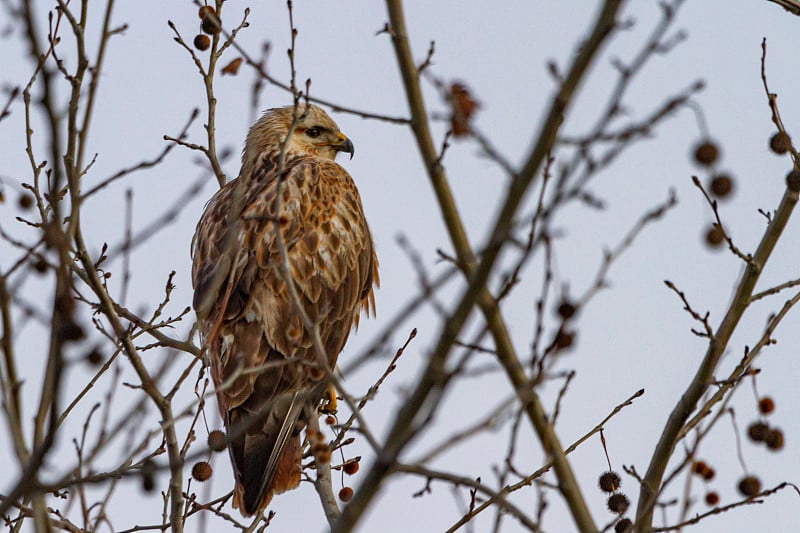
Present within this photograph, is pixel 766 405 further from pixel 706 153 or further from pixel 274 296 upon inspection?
pixel 274 296

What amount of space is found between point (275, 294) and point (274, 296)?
0.01 metres

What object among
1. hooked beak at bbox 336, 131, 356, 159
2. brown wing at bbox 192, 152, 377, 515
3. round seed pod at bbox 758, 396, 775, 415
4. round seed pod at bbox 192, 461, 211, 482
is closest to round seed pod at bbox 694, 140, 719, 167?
round seed pod at bbox 758, 396, 775, 415

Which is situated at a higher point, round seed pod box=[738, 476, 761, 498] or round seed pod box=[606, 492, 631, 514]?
round seed pod box=[606, 492, 631, 514]

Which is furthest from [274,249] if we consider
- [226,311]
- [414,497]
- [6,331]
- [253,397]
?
[6,331]

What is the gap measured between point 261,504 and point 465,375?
10.1 ft

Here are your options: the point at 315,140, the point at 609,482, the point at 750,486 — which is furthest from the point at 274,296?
A: the point at 750,486

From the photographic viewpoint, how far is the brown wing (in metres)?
5.70

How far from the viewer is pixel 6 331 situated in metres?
2.79

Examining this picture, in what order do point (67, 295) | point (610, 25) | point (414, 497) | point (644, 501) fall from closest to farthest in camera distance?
point (67, 295) < point (610, 25) < point (414, 497) < point (644, 501)

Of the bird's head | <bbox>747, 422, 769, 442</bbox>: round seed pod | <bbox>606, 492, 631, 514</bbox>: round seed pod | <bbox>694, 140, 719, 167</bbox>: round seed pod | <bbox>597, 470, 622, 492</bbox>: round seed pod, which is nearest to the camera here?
<bbox>694, 140, 719, 167</bbox>: round seed pod

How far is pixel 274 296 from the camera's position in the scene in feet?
20.3

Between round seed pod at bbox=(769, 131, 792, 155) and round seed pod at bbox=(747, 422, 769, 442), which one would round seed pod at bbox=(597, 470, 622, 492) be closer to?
round seed pod at bbox=(747, 422, 769, 442)

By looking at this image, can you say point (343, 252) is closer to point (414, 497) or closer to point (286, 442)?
point (286, 442)

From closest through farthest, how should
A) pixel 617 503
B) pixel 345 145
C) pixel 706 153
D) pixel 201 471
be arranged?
1. pixel 706 153
2. pixel 617 503
3. pixel 201 471
4. pixel 345 145
